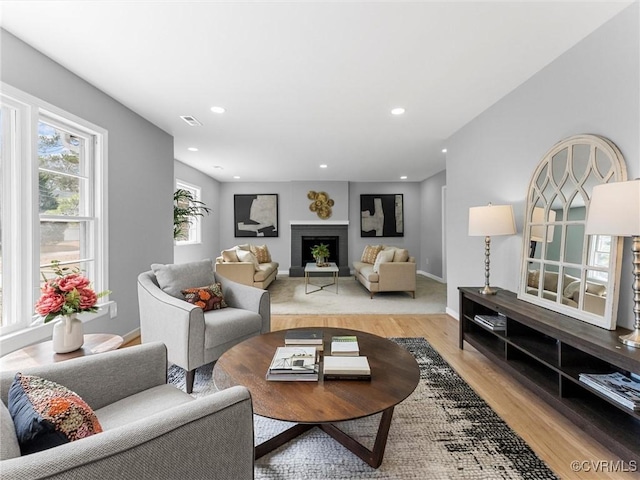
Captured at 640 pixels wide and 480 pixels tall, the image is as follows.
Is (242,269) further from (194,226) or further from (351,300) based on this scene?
(194,226)

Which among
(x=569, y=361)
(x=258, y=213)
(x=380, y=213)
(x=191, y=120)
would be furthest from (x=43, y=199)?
(x=380, y=213)

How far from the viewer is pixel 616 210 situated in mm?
1547

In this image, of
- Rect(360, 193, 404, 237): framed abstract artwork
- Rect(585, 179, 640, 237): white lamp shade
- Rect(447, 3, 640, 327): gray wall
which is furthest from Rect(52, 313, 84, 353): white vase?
Rect(360, 193, 404, 237): framed abstract artwork

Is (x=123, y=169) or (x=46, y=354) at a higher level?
(x=123, y=169)

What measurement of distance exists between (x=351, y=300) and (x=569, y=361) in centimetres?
330

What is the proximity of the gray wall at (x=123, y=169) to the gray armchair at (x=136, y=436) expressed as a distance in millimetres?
1693

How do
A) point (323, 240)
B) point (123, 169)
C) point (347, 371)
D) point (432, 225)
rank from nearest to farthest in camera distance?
point (347, 371) < point (123, 169) < point (432, 225) < point (323, 240)

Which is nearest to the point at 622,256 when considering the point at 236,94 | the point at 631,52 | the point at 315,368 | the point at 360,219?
the point at 631,52

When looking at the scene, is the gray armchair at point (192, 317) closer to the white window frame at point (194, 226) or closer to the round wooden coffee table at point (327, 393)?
the round wooden coffee table at point (327, 393)

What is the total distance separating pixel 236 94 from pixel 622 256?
121 inches

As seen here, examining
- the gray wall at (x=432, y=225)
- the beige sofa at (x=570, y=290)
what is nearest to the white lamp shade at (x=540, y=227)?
the beige sofa at (x=570, y=290)

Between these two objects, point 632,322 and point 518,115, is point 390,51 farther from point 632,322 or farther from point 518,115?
point 632,322

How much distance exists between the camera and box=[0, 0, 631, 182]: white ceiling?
5.81 ft

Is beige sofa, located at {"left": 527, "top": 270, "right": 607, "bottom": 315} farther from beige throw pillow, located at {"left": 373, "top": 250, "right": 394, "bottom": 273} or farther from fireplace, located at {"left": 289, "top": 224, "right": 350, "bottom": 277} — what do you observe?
fireplace, located at {"left": 289, "top": 224, "right": 350, "bottom": 277}
